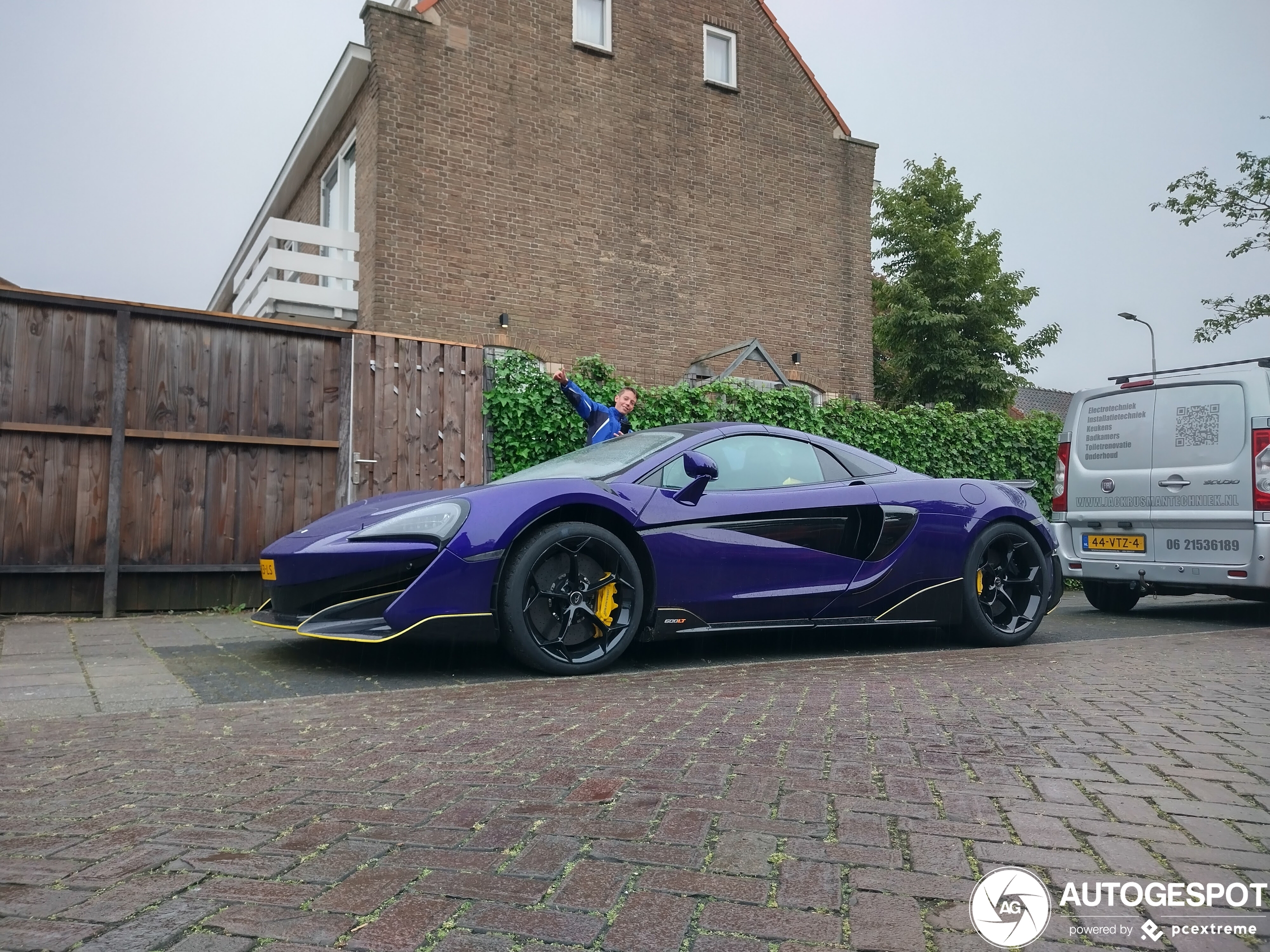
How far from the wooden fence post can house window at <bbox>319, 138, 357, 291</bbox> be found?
654 cm

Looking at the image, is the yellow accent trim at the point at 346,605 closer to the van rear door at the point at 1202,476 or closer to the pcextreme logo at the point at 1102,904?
the pcextreme logo at the point at 1102,904

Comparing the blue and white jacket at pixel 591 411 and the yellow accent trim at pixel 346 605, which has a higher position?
the blue and white jacket at pixel 591 411

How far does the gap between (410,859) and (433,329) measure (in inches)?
449

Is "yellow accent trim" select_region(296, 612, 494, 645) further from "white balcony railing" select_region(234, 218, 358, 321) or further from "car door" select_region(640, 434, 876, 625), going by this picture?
"white balcony railing" select_region(234, 218, 358, 321)

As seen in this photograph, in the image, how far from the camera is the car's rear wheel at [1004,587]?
6.18m

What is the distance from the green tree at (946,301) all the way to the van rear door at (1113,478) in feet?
55.2

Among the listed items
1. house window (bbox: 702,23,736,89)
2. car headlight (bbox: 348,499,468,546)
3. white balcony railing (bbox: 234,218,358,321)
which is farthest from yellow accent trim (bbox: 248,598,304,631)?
house window (bbox: 702,23,736,89)

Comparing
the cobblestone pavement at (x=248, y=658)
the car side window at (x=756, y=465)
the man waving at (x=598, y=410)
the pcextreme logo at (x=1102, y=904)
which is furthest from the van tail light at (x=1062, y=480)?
the pcextreme logo at (x=1102, y=904)

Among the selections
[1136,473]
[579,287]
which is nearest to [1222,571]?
[1136,473]

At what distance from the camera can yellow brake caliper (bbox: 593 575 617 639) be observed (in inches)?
196

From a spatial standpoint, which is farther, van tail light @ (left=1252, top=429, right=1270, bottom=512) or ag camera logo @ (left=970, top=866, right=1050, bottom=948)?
van tail light @ (left=1252, top=429, right=1270, bottom=512)

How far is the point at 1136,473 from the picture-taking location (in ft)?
26.4

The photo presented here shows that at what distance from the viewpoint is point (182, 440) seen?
298 inches

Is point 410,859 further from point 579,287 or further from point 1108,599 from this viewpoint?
point 579,287
